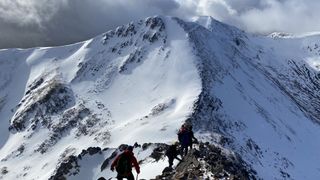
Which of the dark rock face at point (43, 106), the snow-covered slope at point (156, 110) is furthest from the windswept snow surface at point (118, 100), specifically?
the dark rock face at point (43, 106)

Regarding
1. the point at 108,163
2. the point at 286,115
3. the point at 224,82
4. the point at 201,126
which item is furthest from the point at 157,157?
the point at 286,115

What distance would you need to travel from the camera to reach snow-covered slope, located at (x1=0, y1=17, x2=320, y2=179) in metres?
122

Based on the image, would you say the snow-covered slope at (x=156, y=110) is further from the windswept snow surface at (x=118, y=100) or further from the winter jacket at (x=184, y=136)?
the winter jacket at (x=184, y=136)

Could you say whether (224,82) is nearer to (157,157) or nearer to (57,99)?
(57,99)

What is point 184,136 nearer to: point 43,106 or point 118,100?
point 118,100

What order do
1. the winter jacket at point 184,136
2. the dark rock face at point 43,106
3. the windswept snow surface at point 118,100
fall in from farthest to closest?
the dark rock face at point 43,106
the windswept snow surface at point 118,100
the winter jacket at point 184,136

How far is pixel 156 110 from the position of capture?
141 metres

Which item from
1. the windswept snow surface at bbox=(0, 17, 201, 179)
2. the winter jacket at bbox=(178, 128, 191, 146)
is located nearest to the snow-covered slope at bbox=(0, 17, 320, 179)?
the windswept snow surface at bbox=(0, 17, 201, 179)

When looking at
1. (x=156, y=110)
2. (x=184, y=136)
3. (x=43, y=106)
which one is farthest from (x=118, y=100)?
(x=184, y=136)

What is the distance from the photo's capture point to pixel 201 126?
11669 cm

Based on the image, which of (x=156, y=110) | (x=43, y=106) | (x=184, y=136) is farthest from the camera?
(x=43, y=106)

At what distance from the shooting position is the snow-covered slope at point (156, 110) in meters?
122

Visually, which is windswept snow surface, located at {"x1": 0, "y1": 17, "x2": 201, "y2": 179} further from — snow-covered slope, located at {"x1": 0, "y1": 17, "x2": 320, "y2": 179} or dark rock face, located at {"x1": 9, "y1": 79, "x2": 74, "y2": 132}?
dark rock face, located at {"x1": 9, "y1": 79, "x2": 74, "y2": 132}

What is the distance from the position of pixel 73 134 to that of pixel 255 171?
65.1 metres
